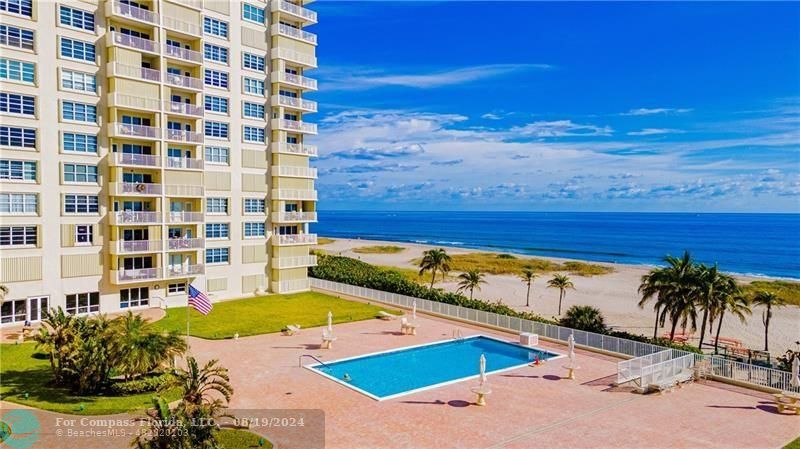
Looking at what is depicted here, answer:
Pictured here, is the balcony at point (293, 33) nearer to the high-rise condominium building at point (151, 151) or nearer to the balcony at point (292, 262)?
the high-rise condominium building at point (151, 151)

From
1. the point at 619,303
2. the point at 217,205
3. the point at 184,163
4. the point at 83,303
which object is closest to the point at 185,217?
the point at 217,205

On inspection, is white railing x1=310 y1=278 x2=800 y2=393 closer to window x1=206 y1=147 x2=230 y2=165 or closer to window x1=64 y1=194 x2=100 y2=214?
window x1=206 y1=147 x2=230 y2=165

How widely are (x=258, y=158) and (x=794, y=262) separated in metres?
111

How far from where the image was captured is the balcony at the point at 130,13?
3681 cm

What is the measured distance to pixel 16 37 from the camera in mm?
33312

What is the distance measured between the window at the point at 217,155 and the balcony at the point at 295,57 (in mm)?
9857

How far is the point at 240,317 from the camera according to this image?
38312 millimetres

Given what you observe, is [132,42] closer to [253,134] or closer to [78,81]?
[78,81]

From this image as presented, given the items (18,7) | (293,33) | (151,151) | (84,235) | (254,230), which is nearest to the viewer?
(18,7)

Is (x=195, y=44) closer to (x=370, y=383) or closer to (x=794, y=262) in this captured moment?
(x=370, y=383)

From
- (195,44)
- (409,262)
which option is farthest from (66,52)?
(409,262)

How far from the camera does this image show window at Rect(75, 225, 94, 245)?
3662 centimetres

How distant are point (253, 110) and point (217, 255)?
12.9 metres

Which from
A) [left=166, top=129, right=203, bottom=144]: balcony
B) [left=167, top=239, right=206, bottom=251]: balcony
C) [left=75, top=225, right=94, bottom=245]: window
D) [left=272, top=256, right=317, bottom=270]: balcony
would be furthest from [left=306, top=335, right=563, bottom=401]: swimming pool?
[left=166, top=129, right=203, bottom=144]: balcony
